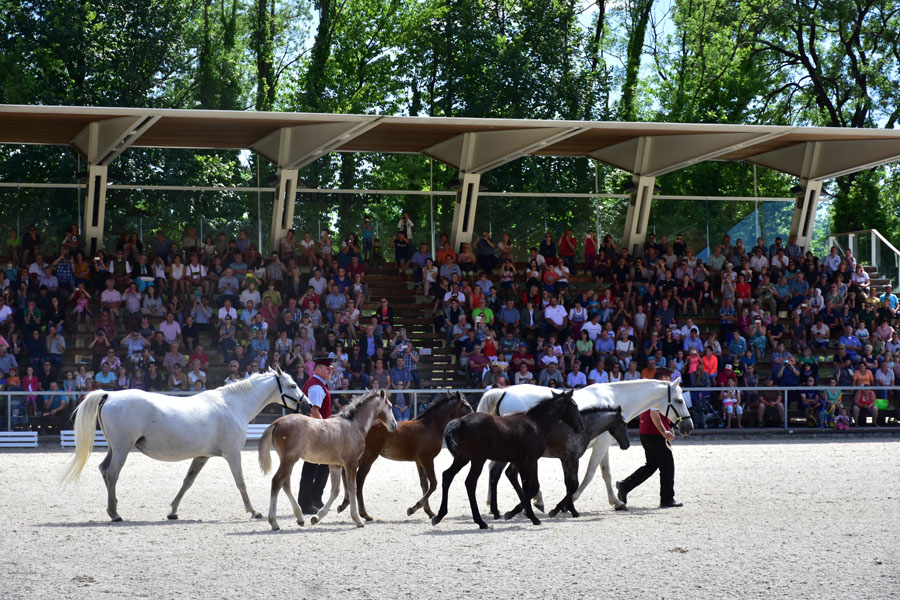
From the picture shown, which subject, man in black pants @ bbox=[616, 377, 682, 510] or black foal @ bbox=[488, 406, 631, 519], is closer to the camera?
black foal @ bbox=[488, 406, 631, 519]

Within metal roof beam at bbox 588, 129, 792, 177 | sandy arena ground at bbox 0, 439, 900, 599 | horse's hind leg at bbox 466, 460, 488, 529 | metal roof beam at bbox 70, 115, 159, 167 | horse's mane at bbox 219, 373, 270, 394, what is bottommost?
sandy arena ground at bbox 0, 439, 900, 599

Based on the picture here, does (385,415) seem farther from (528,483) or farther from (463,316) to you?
(463,316)

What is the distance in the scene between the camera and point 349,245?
27.8m

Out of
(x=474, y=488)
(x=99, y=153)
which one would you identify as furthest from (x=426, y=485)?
(x=99, y=153)

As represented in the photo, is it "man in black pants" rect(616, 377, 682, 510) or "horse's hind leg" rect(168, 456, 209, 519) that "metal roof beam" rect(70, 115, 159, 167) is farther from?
"man in black pants" rect(616, 377, 682, 510)

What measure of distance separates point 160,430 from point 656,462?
5.45 m

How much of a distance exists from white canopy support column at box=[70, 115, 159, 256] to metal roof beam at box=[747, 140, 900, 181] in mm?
16445

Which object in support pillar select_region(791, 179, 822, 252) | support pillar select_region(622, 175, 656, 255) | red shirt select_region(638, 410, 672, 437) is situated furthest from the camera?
support pillar select_region(791, 179, 822, 252)

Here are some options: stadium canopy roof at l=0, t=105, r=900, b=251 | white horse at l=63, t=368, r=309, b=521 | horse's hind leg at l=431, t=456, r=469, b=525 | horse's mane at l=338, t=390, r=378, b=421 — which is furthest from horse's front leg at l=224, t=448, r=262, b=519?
stadium canopy roof at l=0, t=105, r=900, b=251

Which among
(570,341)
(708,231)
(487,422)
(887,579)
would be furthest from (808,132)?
(887,579)

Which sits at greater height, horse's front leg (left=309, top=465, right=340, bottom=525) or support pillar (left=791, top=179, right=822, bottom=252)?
support pillar (left=791, top=179, right=822, bottom=252)

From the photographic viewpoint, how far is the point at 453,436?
1164 cm

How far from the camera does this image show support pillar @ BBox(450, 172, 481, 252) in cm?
2894

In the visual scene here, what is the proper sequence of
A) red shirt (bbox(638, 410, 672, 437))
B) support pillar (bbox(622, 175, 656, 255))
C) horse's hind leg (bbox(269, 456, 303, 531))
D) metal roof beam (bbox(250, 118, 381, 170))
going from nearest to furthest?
horse's hind leg (bbox(269, 456, 303, 531)), red shirt (bbox(638, 410, 672, 437)), metal roof beam (bbox(250, 118, 381, 170)), support pillar (bbox(622, 175, 656, 255))
